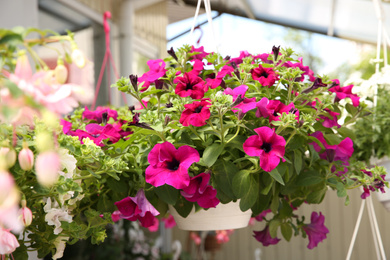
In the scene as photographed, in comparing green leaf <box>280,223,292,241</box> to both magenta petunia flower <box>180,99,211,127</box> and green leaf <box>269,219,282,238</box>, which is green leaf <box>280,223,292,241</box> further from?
magenta petunia flower <box>180,99,211,127</box>

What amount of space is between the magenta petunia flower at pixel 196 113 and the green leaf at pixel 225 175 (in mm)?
104

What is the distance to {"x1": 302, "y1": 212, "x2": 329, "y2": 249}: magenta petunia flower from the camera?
0.95 metres

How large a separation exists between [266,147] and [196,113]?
4.8 inches

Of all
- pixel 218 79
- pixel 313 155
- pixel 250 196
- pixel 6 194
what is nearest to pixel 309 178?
pixel 313 155

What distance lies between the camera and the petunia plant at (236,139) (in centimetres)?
68

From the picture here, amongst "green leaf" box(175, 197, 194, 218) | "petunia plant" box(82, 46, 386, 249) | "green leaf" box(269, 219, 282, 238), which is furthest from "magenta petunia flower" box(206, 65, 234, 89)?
"green leaf" box(269, 219, 282, 238)

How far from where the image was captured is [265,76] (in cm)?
81

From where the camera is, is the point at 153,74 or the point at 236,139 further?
the point at 153,74

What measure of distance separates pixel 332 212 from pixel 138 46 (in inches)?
84.5

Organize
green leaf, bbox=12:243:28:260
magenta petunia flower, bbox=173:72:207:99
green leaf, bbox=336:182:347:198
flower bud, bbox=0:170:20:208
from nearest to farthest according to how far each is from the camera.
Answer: flower bud, bbox=0:170:20:208 < green leaf, bbox=12:243:28:260 < magenta petunia flower, bbox=173:72:207:99 < green leaf, bbox=336:182:347:198

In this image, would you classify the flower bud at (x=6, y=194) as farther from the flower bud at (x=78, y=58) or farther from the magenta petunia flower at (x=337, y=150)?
the magenta petunia flower at (x=337, y=150)

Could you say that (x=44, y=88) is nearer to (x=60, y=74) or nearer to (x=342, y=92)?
(x=60, y=74)

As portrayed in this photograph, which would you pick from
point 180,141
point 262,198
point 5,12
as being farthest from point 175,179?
point 5,12

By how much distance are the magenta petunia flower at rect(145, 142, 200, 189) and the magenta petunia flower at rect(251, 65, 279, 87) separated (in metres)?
0.20
